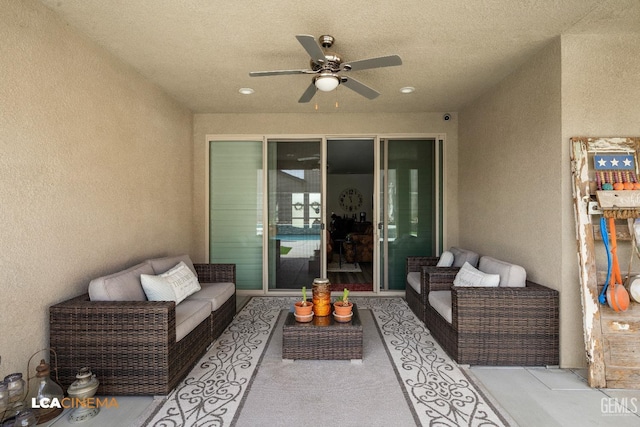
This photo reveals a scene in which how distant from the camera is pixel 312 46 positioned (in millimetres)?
2125

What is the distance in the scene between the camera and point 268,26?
2.52 meters

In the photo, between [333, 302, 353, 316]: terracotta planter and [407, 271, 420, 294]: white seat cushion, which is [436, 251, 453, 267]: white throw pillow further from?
[333, 302, 353, 316]: terracotta planter

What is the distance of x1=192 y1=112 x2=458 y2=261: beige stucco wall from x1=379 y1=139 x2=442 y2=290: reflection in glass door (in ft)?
0.57

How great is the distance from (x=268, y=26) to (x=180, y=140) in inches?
99.7

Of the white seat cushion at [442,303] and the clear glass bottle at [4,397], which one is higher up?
the white seat cushion at [442,303]

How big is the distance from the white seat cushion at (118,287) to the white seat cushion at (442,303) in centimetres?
269

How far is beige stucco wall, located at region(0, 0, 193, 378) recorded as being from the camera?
6.70ft

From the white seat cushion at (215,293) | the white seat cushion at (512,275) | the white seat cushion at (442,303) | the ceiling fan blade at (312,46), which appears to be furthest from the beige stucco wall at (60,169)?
the white seat cushion at (512,275)

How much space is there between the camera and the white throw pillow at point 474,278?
9.34 ft

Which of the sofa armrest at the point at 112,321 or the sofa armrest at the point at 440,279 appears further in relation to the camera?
the sofa armrest at the point at 440,279

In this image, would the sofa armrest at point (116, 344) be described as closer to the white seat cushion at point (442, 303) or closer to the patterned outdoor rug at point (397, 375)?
the patterned outdoor rug at point (397, 375)

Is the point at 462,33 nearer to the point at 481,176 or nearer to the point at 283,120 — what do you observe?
the point at 481,176

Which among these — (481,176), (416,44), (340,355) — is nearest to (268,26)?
(416,44)

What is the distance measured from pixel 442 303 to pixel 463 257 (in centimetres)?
110
